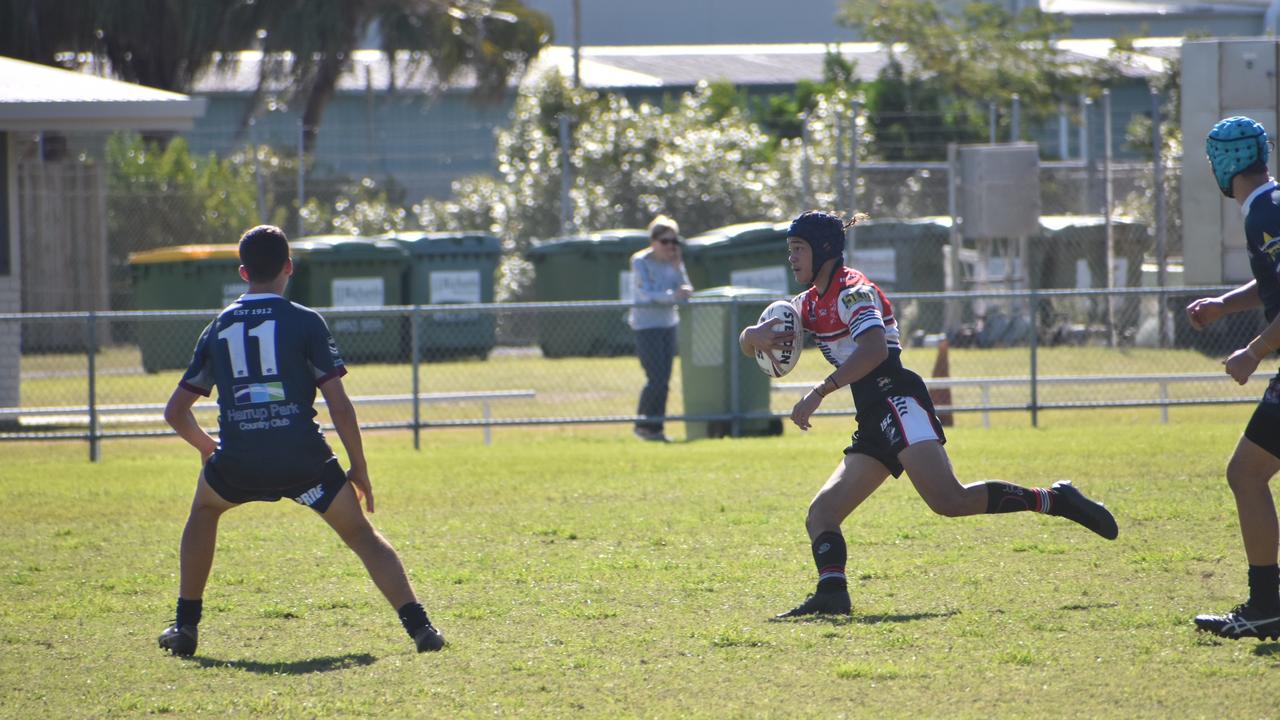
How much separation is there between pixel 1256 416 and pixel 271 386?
356 centimetres

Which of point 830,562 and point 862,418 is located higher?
point 862,418

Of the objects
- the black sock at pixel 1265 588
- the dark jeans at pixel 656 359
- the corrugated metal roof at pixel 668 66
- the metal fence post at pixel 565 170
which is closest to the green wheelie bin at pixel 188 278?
the metal fence post at pixel 565 170

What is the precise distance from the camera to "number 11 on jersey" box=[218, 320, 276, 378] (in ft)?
18.4

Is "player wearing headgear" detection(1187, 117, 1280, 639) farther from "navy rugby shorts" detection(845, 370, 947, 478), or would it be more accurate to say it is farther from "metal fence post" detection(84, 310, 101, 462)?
"metal fence post" detection(84, 310, 101, 462)

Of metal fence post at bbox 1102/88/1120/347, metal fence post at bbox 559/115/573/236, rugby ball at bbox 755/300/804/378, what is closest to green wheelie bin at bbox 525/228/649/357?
metal fence post at bbox 559/115/573/236

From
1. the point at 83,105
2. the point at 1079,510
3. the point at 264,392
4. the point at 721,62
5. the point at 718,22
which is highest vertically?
the point at 718,22

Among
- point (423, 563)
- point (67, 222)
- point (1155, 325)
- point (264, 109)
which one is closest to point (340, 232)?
point (67, 222)

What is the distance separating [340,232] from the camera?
29.8m

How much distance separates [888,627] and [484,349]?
653 inches

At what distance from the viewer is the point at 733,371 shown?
547 inches

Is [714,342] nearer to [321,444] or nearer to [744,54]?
[321,444]

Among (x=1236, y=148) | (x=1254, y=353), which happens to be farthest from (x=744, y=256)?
(x=1254, y=353)

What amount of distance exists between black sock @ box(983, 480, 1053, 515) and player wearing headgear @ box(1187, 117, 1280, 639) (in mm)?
964

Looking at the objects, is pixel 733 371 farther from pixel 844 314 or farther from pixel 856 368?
pixel 856 368
